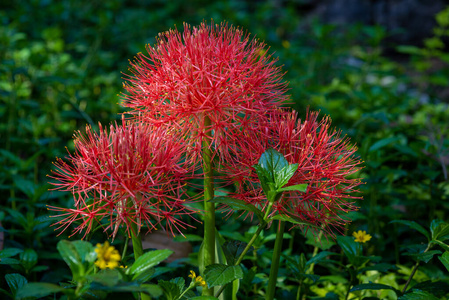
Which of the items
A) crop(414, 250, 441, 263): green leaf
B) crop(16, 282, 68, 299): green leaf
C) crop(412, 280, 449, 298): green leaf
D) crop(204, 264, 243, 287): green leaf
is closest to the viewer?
crop(16, 282, 68, 299): green leaf

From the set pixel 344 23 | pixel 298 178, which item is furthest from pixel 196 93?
pixel 344 23

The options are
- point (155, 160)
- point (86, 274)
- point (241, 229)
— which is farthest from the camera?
point (241, 229)

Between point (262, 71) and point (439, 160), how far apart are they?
170 centimetres

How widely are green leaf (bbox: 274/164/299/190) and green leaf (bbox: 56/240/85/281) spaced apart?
0.60 m

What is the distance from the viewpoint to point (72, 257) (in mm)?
1077

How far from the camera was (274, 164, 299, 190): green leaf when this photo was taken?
1195 millimetres

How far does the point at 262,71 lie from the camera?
4.90ft

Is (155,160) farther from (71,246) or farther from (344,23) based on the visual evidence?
(344,23)

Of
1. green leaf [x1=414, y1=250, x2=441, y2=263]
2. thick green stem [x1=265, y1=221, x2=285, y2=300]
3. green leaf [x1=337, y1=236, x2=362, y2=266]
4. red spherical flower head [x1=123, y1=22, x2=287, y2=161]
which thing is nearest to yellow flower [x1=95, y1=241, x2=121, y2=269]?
red spherical flower head [x1=123, y1=22, x2=287, y2=161]

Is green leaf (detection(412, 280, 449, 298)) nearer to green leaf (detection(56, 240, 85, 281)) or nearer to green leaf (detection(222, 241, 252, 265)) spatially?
green leaf (detection(222, 241, 252, 265))

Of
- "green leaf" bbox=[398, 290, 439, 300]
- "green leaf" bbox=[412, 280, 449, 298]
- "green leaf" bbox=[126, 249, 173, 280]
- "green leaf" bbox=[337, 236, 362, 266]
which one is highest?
"green leaf" bbox=[126, 249, 173, 280]

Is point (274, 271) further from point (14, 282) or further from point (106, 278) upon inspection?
point (14, 282)

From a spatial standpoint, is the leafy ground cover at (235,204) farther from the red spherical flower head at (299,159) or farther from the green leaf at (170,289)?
the red spherical flower head at (299,159)

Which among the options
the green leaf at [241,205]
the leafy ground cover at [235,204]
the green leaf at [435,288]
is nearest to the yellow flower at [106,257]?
the leafy ground cover at [235,204]
